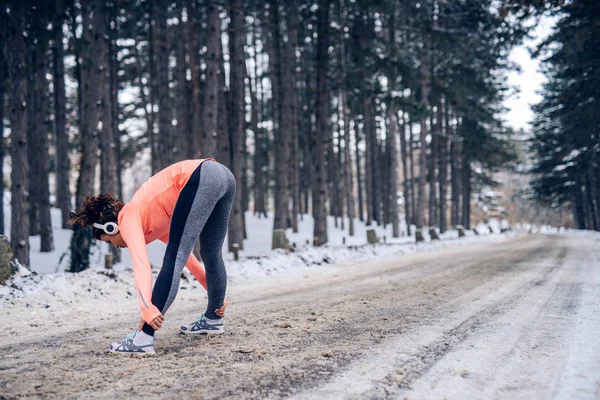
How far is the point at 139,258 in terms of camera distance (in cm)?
340

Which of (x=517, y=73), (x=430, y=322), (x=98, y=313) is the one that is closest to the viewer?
(x=430, y=322)

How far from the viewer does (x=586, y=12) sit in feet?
49.7

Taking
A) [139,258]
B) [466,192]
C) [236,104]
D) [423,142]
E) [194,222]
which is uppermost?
[236,104]

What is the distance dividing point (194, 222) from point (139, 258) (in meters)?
0.49

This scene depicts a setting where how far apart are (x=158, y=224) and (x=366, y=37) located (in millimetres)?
16329

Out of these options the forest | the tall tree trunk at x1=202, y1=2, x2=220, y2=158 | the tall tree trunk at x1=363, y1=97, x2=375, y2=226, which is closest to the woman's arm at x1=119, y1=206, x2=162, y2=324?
the forest

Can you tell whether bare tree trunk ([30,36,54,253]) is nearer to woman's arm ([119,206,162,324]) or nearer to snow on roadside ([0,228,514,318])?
snow on roadside ([0,228,514,318])

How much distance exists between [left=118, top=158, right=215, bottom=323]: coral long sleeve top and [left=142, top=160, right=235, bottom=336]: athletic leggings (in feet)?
0.28

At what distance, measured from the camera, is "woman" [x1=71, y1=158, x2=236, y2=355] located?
339cm

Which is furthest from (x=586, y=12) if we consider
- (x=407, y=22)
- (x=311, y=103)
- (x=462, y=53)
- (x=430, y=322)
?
(x=311, y=103)

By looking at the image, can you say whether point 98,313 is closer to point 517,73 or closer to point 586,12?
point 586,12

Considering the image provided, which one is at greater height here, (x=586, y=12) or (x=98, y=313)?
(x=586, y=12)

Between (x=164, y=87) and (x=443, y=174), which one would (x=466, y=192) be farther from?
(x=164, y=87)

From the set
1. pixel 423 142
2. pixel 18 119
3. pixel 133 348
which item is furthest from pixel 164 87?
pixel 133 348
